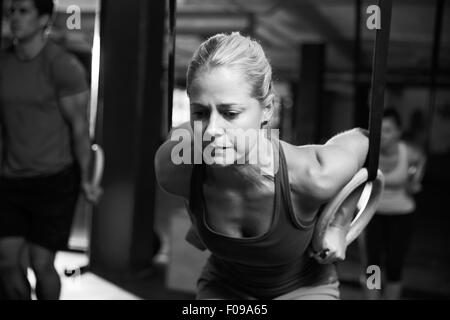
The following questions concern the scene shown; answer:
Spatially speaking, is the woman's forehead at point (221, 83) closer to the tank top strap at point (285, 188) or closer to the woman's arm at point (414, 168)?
the tank top strap at point (285, 188)

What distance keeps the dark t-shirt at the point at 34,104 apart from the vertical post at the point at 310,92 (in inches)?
139

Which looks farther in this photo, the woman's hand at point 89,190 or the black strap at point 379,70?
the woman's hand at point 89,190

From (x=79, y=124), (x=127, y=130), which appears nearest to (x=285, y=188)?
(x=79, y=124)

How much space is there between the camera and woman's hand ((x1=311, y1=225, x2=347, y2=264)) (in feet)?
3.23

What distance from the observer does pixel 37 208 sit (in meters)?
1.49

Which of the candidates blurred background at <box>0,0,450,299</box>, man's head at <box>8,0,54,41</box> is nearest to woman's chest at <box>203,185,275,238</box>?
blurred background at <box>0,0,450,299</box>

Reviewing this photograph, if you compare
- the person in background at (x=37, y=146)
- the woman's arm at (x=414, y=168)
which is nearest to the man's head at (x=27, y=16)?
the person in background at (x=37, y=146)

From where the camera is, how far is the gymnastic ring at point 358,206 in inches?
37.8

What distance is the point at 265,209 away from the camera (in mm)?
961

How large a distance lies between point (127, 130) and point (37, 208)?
143 centimetres

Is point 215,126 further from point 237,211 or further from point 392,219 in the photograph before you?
point 392,219

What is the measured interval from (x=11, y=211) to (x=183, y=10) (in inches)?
146

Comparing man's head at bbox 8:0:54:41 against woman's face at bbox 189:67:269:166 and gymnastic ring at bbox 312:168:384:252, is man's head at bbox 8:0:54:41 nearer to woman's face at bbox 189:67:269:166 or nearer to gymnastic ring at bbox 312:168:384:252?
woman's face at bbox 189:67:269:166
